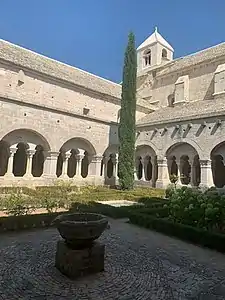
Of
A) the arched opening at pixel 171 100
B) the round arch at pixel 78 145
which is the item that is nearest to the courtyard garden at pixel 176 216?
the round arch at pixel 78 145

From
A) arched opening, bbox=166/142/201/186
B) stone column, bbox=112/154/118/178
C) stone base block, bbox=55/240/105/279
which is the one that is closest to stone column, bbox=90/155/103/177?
stone column, bbox=112/154/118/178

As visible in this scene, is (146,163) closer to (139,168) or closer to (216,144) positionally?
(139,168)

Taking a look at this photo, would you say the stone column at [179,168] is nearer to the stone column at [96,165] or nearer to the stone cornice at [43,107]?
the stone column at [96,165]

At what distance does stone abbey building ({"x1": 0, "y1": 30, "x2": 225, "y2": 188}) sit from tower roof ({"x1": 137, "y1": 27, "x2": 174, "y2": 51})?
766cm

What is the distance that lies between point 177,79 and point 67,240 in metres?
24.4

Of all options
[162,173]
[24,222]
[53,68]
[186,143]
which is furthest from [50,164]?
[24,222]

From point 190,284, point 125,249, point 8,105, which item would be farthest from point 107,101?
point 190,284

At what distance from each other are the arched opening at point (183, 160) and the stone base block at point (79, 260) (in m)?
14.6

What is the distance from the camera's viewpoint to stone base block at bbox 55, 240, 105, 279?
389cm

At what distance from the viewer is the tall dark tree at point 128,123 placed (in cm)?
1727

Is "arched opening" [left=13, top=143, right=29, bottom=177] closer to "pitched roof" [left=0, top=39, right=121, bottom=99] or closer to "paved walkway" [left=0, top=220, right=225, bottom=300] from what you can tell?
"pitched roof" [left=0, top=39, right=121, bottom=99]

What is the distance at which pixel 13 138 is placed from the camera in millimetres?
15117

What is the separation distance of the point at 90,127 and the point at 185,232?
521 inches

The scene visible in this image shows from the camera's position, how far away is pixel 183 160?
18.7 meters
